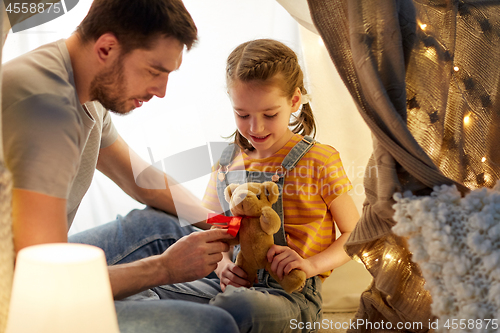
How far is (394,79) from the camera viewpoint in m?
0.77

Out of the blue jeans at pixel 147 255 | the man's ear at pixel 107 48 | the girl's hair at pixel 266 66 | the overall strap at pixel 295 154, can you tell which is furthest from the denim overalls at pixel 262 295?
the man's ear at pixel 107 48

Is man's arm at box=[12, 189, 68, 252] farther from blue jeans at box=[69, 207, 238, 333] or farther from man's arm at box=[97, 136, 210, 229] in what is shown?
man's arm at box=[97, 136, 210, 229]

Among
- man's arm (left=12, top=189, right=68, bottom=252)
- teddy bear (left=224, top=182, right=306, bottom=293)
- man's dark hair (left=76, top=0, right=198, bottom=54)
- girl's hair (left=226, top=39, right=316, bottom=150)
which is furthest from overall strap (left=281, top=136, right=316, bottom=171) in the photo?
man's arm (left=12, top=189, right=68, bottom=252)

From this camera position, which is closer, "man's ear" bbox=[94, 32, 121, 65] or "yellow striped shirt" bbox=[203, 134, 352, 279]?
"man's ear" bbox=[94, 32, 121, 65]

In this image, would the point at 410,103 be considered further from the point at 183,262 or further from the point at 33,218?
the point at 33,218

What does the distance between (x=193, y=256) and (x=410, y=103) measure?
2.07 ft

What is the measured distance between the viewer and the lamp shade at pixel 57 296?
55 centimetres

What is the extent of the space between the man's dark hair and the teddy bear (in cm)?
41

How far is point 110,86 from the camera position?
98 cm

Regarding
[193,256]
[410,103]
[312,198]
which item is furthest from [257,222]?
[410,103]

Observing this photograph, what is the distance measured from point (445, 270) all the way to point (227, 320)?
467mm

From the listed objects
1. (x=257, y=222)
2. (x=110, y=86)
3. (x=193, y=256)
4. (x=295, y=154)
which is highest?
(x=110, y=86)

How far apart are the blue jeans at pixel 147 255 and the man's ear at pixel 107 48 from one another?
0.57 metres

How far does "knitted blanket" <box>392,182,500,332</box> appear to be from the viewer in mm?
646
